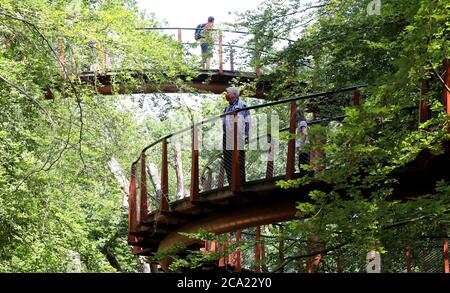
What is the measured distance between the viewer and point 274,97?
16.1m

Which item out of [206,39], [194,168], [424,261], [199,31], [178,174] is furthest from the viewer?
[178,174]

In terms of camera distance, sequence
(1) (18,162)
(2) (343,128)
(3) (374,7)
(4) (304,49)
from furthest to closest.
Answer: (1) (18,162) → (4) (304,49) → (3) (374,7) → (2) (343,128)

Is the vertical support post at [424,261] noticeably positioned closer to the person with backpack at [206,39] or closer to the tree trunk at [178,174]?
the person with backpack at [206,39]

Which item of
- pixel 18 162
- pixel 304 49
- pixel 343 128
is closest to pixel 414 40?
pixel 343 128

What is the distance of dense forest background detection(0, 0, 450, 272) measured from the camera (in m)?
8.53

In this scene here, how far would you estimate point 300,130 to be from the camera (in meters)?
11.6

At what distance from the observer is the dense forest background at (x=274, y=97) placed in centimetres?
853

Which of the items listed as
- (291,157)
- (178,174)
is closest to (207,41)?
(291,157)

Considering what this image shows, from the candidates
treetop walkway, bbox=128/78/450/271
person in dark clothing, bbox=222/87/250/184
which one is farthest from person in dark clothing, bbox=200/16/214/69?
person in dark clothing, bbox=222/87/250/184

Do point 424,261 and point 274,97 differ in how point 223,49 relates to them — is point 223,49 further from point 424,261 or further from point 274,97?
point 424,261

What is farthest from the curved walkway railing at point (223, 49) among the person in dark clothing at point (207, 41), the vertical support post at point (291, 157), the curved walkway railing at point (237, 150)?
the vertical support post at point (291, 157)
